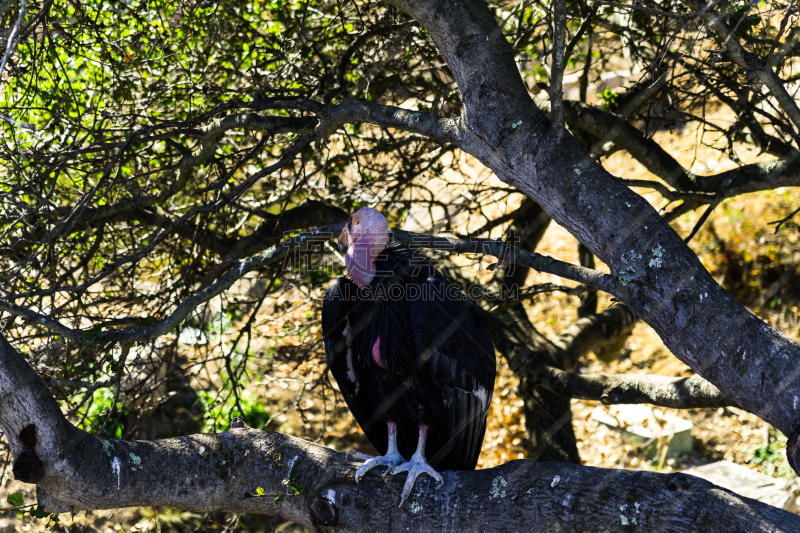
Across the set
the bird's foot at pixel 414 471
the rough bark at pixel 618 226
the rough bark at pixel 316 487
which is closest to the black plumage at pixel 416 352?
the bird's foot at pixel 414 471

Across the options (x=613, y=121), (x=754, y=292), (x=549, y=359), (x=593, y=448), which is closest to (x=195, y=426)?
(x=549, y=359)

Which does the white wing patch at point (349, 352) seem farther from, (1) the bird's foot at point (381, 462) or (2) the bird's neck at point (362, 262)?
(1) the bird's foot at point (381, 462)

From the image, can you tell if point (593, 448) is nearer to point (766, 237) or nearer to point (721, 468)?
point (721, 468)

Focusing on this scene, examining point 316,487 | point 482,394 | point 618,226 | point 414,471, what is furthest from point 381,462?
point 618,226

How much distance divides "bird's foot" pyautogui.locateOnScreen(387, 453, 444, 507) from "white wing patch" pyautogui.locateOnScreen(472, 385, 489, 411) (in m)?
0.49

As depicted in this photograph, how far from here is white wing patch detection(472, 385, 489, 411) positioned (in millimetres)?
3090

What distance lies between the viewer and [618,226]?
2.20 metres

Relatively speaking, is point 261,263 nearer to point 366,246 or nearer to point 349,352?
point 366,246

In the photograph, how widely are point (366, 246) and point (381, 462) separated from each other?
1.04 m

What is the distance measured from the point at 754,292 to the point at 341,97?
223 inches

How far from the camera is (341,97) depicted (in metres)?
3.95

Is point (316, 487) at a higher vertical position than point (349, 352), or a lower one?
lower

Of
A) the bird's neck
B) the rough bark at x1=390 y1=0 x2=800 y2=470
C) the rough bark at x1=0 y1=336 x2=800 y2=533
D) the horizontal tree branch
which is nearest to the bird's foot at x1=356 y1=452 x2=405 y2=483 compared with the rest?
the rough bark at x1=0 y1=336 x2=800 y2=533

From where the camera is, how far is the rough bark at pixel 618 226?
203 centimetres
